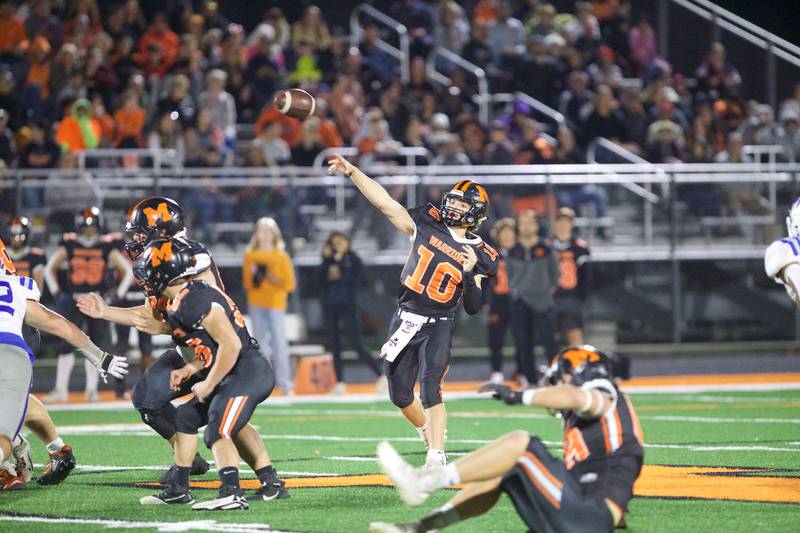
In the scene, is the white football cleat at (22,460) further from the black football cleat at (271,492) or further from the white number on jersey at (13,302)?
the black football cleat at (271,492)

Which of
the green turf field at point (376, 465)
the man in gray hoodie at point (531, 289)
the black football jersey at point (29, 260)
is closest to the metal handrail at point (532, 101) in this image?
the man in gray hoodie at point (531, 289)

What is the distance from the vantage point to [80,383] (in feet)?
54.6

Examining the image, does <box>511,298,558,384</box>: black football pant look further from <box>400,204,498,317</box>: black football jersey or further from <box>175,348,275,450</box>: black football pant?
<box>175,348,275,450</box>: black football pant

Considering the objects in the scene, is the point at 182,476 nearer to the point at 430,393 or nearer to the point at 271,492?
the point at 271,492

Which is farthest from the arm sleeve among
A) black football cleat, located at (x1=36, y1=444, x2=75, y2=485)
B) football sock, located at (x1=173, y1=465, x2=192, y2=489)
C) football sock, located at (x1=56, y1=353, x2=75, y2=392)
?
football sock, located at (x1=56, y1=353, x2=75, y2=392)

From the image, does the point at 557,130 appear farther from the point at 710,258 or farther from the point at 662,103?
the point at 710,258

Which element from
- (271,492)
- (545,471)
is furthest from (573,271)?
(545,471)

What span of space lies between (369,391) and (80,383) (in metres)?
3.73

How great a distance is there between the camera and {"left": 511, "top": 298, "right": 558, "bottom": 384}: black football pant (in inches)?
619

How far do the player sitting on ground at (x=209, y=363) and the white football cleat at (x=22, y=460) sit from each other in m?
1.29

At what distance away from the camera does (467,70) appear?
21.7 meters

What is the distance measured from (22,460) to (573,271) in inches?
354

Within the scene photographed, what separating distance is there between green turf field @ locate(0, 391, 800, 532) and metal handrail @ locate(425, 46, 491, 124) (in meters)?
7.49

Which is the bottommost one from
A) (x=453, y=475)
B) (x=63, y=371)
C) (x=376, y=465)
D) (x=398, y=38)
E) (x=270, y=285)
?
(x=376, y=465)
